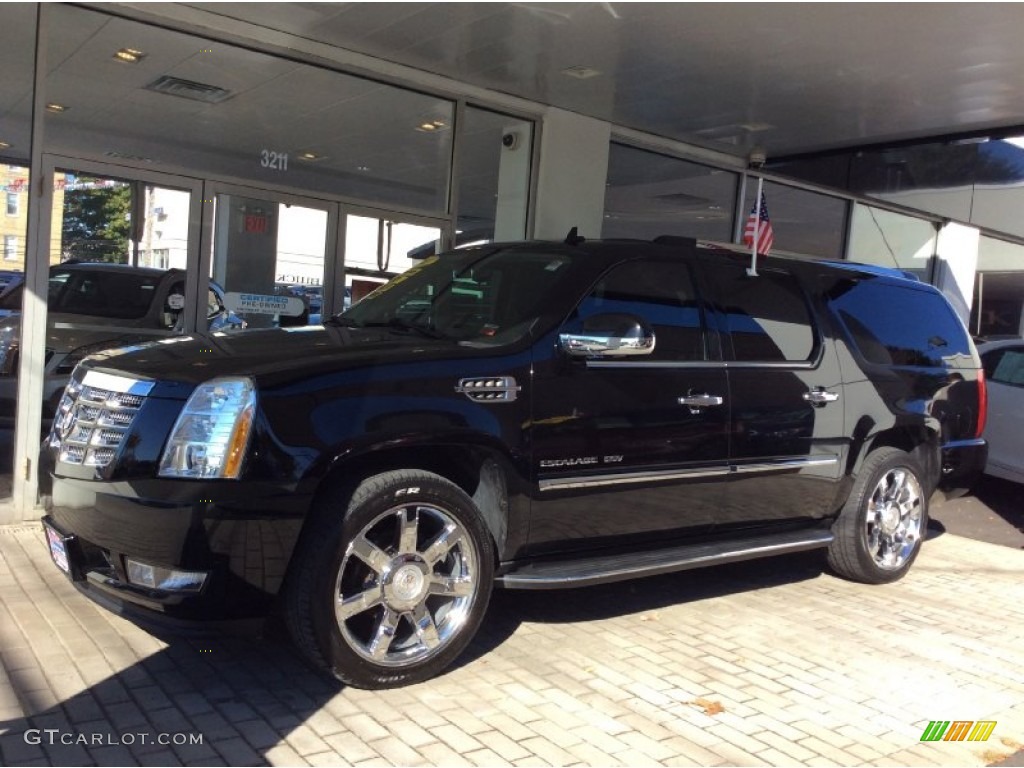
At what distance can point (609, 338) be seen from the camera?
4078mm

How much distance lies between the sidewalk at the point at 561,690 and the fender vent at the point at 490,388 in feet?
3.91

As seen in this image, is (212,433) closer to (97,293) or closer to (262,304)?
(97,293)

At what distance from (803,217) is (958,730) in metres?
9.64

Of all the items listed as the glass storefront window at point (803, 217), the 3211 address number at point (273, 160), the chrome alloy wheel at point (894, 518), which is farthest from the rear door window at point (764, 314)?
the glass storefront window at point (803, 217)

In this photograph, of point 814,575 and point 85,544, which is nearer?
point 85,544

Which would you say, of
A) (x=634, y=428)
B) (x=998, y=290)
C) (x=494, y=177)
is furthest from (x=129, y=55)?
(x=998, y=290)

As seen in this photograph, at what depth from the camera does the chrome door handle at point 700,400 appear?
14.6 ft

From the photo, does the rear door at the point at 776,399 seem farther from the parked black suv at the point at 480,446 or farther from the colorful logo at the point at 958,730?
the colorful logo at the point at 958,730

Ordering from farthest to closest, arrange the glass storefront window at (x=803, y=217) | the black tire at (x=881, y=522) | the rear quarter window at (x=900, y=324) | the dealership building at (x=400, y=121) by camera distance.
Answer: the glass storefront window at (x=803, y=217) → the dealership building at (x=400, y=121) → the rear quarter window at (x=900, y=324) → the black tire at (x=881, y=522)

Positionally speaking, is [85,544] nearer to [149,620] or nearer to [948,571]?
[149,620]

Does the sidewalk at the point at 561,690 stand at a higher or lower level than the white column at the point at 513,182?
lower

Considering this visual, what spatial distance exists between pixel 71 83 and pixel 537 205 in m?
4.27

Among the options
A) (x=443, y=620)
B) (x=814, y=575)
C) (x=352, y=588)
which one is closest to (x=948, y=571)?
(x=814, y=575)

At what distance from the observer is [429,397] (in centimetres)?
367
